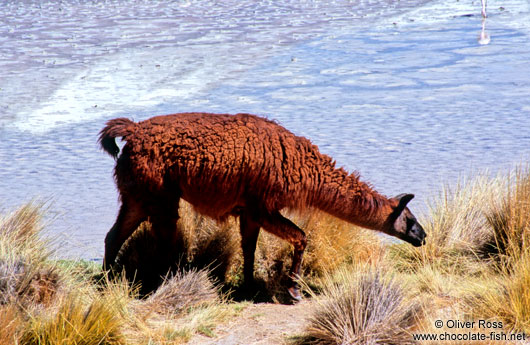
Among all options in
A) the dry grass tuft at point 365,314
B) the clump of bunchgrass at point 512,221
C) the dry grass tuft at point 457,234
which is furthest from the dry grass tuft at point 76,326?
the clump of bunchgrass at point 512,221

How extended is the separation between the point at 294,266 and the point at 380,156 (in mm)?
3559

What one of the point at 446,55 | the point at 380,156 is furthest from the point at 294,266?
the point at 446,55

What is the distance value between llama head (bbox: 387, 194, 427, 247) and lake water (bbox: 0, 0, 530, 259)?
1.51 m

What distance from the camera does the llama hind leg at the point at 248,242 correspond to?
6.18 m

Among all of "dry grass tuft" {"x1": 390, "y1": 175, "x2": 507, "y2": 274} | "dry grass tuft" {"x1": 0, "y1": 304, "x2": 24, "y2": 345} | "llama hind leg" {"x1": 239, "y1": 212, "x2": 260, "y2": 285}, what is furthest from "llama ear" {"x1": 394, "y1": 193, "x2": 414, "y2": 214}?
"dry grass tuft" {"x1": 0, "y1": 304, "x2": 24, "y2": 345}

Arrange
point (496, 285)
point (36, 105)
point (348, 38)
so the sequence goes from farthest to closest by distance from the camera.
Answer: point (348, 38) → point (36, 105) → point (496, 285)

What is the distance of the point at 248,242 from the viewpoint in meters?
6.21

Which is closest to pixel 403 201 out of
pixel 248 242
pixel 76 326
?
pixel 248 242

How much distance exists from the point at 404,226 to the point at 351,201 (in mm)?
506

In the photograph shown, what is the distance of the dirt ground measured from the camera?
5227mm

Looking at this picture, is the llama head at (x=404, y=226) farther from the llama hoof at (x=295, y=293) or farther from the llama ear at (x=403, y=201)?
the llama hoof at (x=295, y=293)

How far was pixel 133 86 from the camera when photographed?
42.2 ft

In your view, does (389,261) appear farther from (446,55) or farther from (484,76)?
(446,55)

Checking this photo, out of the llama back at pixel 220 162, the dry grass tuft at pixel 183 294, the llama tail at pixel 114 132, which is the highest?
the llama tail at pixel 114 132
